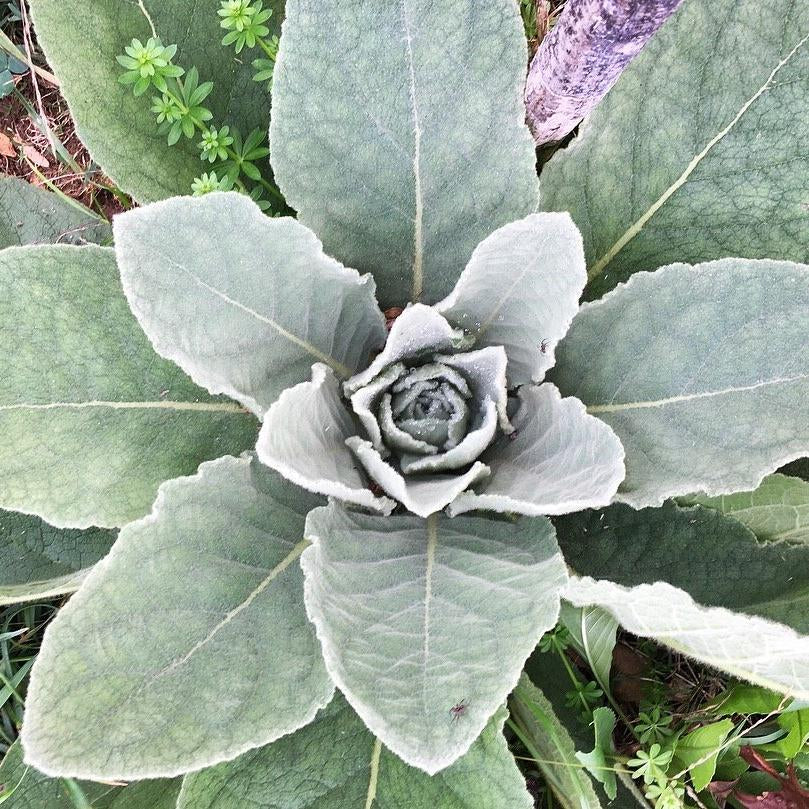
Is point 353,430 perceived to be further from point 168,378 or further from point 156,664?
point 156,664

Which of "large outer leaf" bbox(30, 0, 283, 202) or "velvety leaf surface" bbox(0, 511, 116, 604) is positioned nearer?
"large outer leaf" bbox(30, 0, 283, 202)

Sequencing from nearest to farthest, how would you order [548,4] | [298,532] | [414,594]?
[414,594], [298,532], [548,4]

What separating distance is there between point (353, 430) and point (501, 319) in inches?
10.8

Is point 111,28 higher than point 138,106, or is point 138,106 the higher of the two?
point 111,28

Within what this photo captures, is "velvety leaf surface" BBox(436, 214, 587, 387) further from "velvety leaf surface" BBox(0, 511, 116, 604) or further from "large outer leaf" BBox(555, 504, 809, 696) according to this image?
"velvety leaf surface" BBox(0, 511, 116, 604)

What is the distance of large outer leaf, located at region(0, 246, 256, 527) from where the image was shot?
122cm

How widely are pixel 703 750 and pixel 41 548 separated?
1.20 m

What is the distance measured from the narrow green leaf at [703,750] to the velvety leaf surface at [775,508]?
1.07 feet

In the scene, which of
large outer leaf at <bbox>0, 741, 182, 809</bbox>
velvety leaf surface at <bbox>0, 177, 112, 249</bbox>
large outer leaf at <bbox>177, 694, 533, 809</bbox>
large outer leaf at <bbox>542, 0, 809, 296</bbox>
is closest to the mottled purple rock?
large outer leaf at <bbox>542, 0, 809, 296</bbox>

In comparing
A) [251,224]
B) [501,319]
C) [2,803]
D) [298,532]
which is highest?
[251,224]

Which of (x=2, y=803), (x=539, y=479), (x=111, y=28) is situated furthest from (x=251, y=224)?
(x=2, y=803)

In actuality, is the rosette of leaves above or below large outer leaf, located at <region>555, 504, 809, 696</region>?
above

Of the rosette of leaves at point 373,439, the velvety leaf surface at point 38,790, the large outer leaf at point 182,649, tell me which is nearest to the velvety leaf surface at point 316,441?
the rosette of leaves at point 373,439

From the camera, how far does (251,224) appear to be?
1.06 metres
